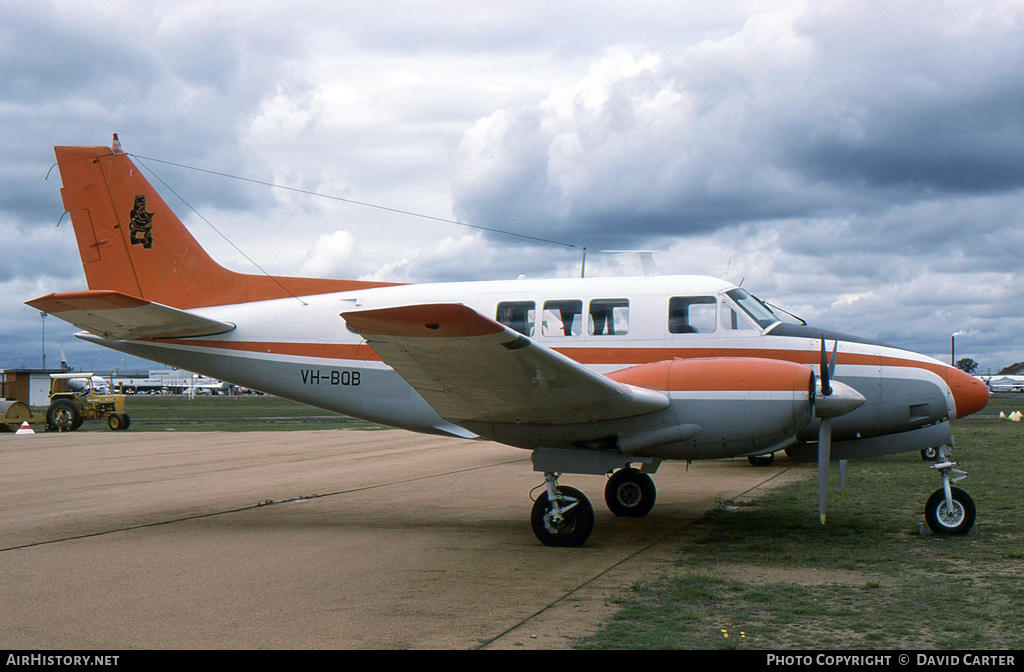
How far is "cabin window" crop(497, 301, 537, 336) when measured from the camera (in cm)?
984

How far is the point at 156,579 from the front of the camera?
23.8ft

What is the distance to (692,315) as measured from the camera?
9.43 metres

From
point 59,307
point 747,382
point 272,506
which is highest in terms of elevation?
point 59,307

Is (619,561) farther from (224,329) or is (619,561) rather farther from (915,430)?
(224,329)

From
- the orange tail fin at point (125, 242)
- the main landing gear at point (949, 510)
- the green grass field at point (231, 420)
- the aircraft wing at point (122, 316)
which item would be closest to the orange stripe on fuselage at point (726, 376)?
the main landing gear at point (949, 510)

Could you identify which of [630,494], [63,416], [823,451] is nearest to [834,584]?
[823,451]

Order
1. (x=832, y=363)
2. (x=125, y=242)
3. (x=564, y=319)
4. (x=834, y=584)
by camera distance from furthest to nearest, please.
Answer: (x=125, y=242) < (x=564, y=319) < (x=832, y=363) < (x=834, y=584)

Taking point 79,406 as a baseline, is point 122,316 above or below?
above

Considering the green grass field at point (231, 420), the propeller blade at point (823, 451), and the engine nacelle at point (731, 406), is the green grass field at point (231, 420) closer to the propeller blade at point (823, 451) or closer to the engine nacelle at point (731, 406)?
the engine nacelle at point (731, 406)

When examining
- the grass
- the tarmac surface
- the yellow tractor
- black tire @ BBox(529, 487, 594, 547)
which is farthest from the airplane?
the yellow tractor

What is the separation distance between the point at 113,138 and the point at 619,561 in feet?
32.0

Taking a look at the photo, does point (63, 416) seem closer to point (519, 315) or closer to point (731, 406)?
point (519, 315)

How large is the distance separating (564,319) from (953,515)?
16.2 ft
